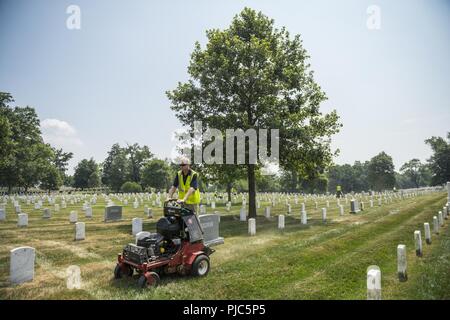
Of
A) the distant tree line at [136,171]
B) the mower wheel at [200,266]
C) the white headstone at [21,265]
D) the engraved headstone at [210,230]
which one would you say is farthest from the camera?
Result: the distant tree line at [136,171]

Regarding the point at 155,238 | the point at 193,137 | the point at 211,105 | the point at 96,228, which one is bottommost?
the point at 96,228

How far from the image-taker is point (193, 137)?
20.1 metres

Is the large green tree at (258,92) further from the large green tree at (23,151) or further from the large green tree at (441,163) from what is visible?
the large green tree at (441,163)

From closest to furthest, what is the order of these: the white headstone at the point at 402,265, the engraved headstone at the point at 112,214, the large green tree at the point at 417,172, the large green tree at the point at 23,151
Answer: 1. the white headstone at the point at 402,265
2. the engraved headstone at the point at 112,214
3. the large green tree at the point at 23,151
4. the large green tree at the point at 417,172

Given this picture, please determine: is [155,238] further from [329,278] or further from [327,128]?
[327,128]

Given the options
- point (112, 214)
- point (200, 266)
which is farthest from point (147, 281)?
point (112, 214)

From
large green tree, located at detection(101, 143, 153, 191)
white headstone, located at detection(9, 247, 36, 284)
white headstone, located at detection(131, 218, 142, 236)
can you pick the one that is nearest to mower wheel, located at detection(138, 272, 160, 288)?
white headstone, located at detection(9, 247, 36, 284)

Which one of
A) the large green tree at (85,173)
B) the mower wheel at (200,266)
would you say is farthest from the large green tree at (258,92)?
the large green tree at (85,173)

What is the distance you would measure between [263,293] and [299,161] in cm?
1478

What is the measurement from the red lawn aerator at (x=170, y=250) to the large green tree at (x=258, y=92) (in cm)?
1181

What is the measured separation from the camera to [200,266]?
284 inches

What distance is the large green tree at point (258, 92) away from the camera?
18625 millimetres

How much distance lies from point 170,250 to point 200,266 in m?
0.90

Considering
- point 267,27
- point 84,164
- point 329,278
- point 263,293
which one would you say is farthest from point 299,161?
point 84,164
